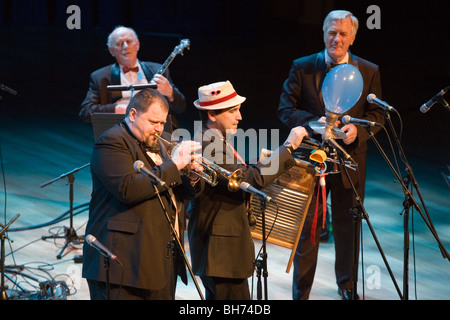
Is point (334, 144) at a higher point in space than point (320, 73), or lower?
lower

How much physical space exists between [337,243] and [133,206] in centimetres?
224

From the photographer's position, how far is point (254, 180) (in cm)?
384

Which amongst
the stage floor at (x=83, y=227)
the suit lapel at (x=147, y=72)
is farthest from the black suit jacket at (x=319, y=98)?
the suit lapel at (x=147, y=72)

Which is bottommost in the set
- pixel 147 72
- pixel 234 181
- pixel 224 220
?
pixel 224 220

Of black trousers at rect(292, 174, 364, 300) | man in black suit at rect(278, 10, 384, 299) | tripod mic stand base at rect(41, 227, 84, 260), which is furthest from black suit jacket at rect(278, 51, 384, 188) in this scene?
tripod mic stand base at rect(41, 227, 84, 260)

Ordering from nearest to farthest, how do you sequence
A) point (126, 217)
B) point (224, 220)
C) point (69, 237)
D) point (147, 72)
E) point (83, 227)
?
1. point (126, 217)
2. point (224, 220)
3. point (147, 72)
4. point (69, 237)
5. point (83, 227)

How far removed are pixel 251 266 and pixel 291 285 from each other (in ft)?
5.66

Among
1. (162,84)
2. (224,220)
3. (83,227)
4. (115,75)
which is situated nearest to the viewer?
(224,220)

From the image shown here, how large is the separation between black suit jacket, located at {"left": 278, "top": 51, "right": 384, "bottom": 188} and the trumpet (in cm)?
138

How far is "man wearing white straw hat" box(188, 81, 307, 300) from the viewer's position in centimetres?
379

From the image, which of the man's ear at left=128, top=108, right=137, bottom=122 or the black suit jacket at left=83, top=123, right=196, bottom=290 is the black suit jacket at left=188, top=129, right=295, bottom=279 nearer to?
the black suit jacket at left=83, top=123, right=196, bottom=290

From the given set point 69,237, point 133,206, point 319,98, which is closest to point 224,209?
point 133,206

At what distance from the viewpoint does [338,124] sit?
4.84 meters

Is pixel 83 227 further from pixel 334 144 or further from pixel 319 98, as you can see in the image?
pixel 334 144
